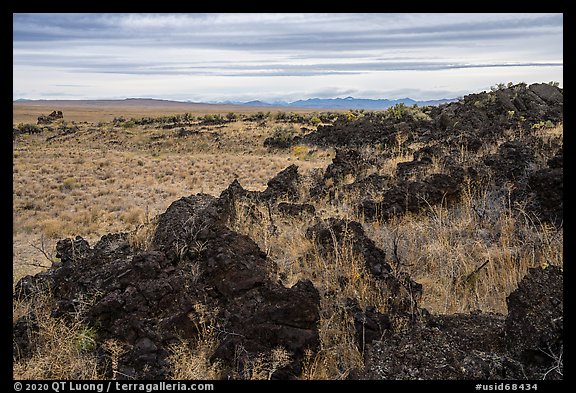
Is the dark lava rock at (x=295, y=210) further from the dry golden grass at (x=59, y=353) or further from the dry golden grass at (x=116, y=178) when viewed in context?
the dry golden grass at (x=59, y=353)

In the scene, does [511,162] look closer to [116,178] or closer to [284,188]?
[284,188]

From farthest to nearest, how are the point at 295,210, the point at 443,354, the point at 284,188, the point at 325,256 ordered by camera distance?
1. the point at 284,188
2. the point at 295,210
3. the point at 325,256
4. the point at 443,354

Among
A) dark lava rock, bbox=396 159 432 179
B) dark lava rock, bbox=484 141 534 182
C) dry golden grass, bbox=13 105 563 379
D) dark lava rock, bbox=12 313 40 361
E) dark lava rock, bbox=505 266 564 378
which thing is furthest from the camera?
dark lava rock, bbox=396 159 432 179

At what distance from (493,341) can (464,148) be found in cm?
800

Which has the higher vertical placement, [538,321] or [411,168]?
[411,168]

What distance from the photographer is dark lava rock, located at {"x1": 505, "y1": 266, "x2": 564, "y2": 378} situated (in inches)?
115

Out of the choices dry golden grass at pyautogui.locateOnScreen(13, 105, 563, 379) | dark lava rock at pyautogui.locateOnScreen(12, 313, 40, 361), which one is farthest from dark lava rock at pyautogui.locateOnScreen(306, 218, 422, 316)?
dark lava rock at pyautogui.locateOnScreen(12, 313, 40, 361)

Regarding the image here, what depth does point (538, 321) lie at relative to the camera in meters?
3.07

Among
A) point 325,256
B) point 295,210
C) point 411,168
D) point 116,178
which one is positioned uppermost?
point 411,168

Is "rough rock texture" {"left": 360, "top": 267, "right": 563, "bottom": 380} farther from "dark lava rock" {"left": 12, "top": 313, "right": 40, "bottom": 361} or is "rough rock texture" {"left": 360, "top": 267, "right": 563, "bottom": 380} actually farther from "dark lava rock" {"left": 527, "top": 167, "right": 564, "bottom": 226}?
"dark lava rock" {"left": 527, "top": 167, "right": 564, "bottom": 226}

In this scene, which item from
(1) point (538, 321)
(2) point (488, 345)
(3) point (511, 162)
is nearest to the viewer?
(1) point (538, 321)

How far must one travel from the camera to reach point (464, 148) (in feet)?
34.2

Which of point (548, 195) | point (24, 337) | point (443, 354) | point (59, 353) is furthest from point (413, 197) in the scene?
point (24, 337)

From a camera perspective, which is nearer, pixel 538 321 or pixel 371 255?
pixel 538 321
